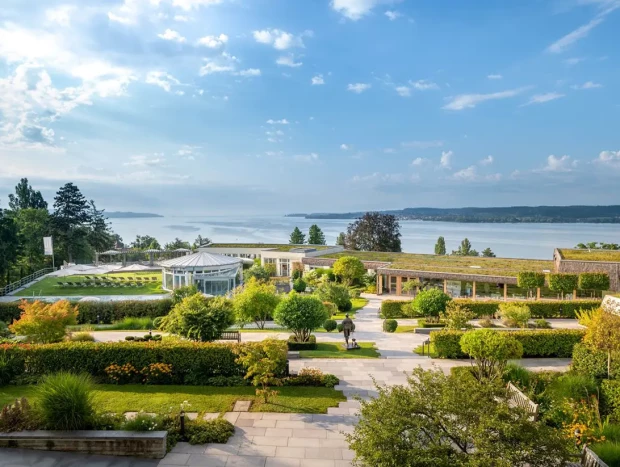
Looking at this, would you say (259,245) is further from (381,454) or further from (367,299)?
(381,454)

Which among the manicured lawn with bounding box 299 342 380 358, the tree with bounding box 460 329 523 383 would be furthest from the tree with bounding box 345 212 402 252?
the tree with bounding box 460 329 523 383

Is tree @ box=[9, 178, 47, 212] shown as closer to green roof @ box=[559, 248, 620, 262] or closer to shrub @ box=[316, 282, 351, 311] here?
shrub @ box=[316, 282, 351, 311]

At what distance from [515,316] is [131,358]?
15.5 meters

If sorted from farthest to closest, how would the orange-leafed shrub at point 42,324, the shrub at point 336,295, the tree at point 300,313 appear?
the shrub at point 336,295 → the tree at point 300,313 → the orange-leafed shrub at point 42,324

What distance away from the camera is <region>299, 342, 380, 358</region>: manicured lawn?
13.7 metres

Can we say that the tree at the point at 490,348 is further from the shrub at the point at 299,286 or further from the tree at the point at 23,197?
the tree at the point at 23,197

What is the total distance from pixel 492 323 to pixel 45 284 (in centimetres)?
3156

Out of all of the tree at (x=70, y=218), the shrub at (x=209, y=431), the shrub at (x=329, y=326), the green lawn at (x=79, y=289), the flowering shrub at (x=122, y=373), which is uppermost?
the tree at (x=70, y=218)

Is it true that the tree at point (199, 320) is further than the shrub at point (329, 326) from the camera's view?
No

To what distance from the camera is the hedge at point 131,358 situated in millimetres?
10828

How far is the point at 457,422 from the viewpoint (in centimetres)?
511

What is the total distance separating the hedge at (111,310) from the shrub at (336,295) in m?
8.89

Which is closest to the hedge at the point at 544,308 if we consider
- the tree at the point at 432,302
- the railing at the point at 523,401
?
the tree at the point at 432,302

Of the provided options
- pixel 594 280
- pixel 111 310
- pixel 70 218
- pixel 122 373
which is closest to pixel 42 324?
pixel 122 373
